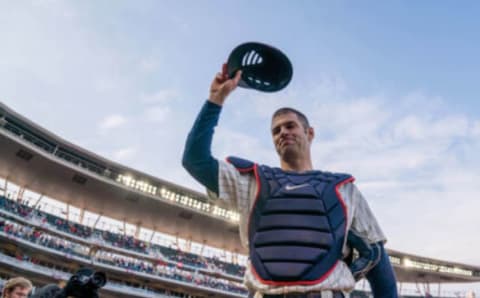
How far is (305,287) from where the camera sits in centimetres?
189

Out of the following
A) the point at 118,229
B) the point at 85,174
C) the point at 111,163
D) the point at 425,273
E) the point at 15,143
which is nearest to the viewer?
the point at 15,143

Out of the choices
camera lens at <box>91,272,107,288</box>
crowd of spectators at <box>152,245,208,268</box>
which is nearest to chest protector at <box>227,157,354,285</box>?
camera lens at <box>91,272,107,288</box>

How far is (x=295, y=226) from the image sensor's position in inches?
81.6

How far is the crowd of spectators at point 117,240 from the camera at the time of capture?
30.9 m

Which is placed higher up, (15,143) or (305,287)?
(15,143)

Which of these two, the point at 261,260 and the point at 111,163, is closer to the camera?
the point at 261,260

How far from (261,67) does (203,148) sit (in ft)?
1.96

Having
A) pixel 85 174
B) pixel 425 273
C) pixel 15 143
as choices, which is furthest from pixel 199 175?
pixel 425 273

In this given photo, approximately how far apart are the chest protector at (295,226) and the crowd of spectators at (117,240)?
31830mm

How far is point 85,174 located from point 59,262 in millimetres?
7238

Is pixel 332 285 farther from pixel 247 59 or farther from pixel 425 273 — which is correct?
pixel 425 273

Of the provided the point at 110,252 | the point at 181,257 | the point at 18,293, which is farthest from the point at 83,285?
the point at 181,257

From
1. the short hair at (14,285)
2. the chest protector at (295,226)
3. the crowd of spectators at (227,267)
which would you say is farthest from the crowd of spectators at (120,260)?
the chest protector at (295,226)

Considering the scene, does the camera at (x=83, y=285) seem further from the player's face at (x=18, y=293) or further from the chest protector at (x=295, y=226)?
the player's face at (x=18, y=293)
